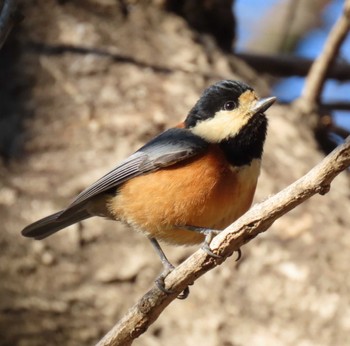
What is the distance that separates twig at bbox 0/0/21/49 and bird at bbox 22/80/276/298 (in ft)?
3.70

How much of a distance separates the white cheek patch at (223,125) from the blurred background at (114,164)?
1.32 m

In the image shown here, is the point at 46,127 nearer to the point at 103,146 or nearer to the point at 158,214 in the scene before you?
the point at 103,146

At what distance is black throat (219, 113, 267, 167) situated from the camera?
3912mm

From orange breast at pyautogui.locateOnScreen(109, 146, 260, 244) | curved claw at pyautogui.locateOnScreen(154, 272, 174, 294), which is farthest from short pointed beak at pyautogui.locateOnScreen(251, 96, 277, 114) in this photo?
curved claw at pyautogui.locateOnScreen(154, 272, 174, 294)

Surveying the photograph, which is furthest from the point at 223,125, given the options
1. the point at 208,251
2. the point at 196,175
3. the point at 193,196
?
the point at 208,251

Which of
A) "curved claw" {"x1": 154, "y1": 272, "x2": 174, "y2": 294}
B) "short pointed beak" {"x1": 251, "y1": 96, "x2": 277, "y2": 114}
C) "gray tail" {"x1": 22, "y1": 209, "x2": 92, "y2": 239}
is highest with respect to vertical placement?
"short pointed beak" {"x1": 251, "y1": 96, "x2": 277, "y2": 114}

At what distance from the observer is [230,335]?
A: 191 inches

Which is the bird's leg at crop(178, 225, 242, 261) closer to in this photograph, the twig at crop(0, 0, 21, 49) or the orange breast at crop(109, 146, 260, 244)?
the orange breast at crop(109, 146, 260, 244)

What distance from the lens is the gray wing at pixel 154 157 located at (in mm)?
3922

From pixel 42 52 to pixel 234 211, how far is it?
2697 mm

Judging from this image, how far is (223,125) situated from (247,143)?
0.16 metres

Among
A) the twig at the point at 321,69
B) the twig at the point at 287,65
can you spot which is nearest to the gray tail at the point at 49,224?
the twig at the point at 321,69

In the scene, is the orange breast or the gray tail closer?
the orange breast

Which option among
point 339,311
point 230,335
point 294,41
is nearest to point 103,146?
point 230,335
